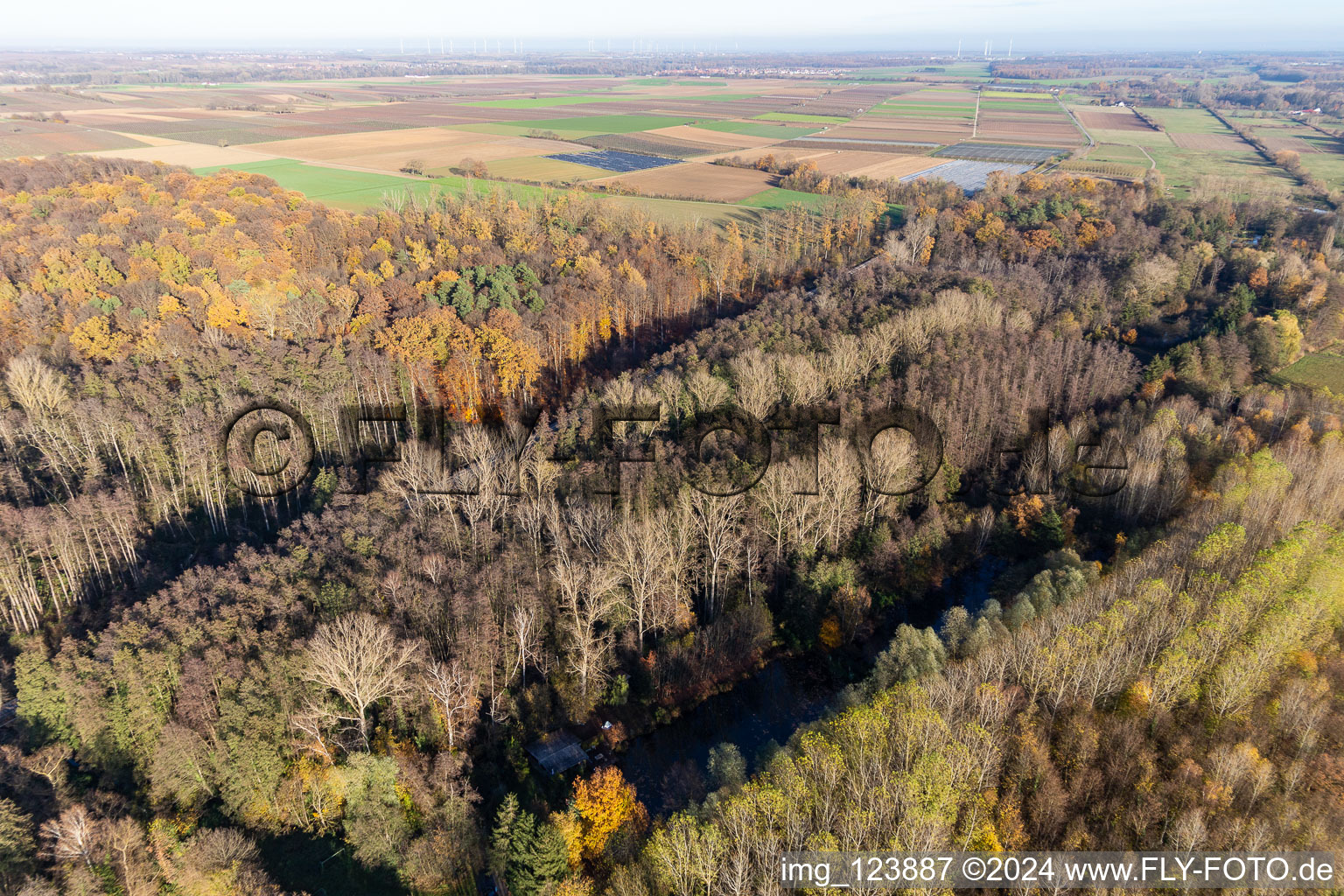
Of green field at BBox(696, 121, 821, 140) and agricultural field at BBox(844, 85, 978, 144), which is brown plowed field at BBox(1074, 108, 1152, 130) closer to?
agricultural field at BBox(844, 85, 978, 144)

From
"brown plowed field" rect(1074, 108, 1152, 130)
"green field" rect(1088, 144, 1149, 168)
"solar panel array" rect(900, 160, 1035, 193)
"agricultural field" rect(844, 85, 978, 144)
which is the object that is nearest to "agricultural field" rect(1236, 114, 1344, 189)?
"brown plowed field" rect(1074, 108, 1152, 130)

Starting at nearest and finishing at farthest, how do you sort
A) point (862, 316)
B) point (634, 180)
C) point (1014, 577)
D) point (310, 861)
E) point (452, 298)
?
point (310, 861) < point (1014, 577) < point (862, 316) < point (452, 298) < point (634, 180)

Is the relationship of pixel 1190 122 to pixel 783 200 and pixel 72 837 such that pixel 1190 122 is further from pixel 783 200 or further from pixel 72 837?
pixel 72 837

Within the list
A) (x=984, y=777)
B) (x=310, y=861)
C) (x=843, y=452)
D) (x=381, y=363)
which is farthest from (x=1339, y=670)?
(x=381, y=363)

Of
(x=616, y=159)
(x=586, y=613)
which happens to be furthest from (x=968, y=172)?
(x=586, y=613)

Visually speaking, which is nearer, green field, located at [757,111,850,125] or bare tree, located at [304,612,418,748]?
bare tree, located at [304,612,418,748]

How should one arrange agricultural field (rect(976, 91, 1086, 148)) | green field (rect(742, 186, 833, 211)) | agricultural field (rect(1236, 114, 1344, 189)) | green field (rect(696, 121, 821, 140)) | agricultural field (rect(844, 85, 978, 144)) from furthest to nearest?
green field (rect(696, 121, 821, 140)) → agricultural field (rect(844, 85, 978, 144)) → agricultural field (rect(976, 91, 1086, 148)) → agricultural field (rect(1236, 114, 1344, 189)) → green field (rect(742, 186, 833, 211))

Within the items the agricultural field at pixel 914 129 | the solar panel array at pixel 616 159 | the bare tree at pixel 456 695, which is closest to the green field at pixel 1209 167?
the agricultural field at pixel 914 129

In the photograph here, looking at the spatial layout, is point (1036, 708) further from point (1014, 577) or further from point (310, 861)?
point (310, 861)
